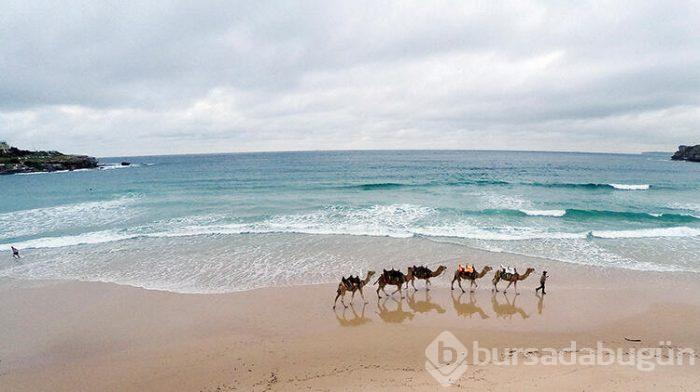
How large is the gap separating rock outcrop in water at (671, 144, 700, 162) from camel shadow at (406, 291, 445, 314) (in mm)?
138951

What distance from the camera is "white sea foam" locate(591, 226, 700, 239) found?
744 inches

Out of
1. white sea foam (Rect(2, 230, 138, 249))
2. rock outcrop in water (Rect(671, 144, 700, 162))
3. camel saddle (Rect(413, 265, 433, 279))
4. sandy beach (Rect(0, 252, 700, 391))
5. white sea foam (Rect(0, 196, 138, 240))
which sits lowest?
sandy beach (Rect(0, 252, 700, 391))

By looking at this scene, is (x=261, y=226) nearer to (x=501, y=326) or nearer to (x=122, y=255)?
(x=122, y=255)

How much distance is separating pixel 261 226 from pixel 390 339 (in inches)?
565

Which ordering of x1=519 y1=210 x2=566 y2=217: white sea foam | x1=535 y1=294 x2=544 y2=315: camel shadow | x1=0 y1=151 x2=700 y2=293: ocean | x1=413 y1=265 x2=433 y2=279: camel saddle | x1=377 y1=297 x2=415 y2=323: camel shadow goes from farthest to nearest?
x1=519 y1=210 x2=566 y2=217: white sea foam, x1=0 y1=151 x2=700 y2=293: ocean, x1=413 y1=265 x2=433 y2=279: camel saddle, x1=535 y1=294 x2=544 y2=315: camel shadow, x1=377 y1=297 x2=415 y2=323: camel shadow

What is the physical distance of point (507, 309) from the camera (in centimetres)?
1086

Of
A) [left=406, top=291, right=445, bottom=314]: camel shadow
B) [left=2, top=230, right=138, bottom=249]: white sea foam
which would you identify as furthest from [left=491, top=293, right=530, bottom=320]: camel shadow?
[left=2, top=230, right=138, bottom=249]: white sea foam

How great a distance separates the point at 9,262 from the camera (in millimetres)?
16625

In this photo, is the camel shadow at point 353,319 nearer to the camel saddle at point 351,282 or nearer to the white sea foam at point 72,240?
the camel saddle at point 351,282

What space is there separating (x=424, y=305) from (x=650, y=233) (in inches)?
643

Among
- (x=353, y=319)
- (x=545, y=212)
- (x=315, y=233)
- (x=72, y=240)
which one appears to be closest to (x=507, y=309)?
(x=353, y=319)

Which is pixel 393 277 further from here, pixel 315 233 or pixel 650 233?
pixel 650 233

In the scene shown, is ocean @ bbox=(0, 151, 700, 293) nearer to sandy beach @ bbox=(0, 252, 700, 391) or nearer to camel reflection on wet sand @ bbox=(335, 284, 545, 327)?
sandy beach @ bbox=(0, 252, 700, 391)

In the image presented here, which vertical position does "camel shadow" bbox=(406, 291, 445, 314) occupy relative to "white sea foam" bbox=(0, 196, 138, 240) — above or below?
below
